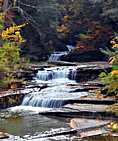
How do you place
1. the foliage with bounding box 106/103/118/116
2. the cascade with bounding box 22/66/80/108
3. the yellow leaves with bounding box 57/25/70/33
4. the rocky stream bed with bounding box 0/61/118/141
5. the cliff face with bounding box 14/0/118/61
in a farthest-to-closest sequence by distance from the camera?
the yellow leaves with bounding box 57/25/70/33
the cliff face with bounding box 14/0/118/61
the cascade with bounding box 22/66/80/108
the foliage with bounding box 106/103/118/116
the rocky stream bed with bounding box 0/61/118/141

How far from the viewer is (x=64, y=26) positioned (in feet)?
111

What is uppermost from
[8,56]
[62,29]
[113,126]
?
[62,29]

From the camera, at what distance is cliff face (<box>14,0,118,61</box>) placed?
103ft

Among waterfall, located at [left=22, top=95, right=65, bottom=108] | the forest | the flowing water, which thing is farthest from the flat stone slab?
waterfall, located at [left=22, top=95, right=65, bottom=108]

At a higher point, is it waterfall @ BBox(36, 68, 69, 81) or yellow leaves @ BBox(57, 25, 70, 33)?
yellow leaves @ BBox(57, 25, 70, 33)

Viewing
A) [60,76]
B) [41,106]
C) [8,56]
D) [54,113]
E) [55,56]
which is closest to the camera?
[54,113]

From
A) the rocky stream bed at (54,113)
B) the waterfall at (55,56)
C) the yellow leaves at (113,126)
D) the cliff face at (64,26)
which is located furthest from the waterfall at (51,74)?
the yellow leaves at (113,126)

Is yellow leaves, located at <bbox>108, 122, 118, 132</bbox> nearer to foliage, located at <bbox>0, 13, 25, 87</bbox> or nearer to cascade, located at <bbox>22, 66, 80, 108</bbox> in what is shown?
cascade, located at <bbox>22, 66, 80, 108</bbox>

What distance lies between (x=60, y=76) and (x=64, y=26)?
35.0ft

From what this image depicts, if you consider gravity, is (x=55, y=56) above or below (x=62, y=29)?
below

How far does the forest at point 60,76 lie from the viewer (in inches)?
527

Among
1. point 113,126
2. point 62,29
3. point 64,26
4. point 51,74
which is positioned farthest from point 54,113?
point 64,26

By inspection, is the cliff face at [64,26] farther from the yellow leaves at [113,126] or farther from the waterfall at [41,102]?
the yellow leaves at [113,126]

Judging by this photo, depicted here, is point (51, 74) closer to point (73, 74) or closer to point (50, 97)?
point (73, 74)
